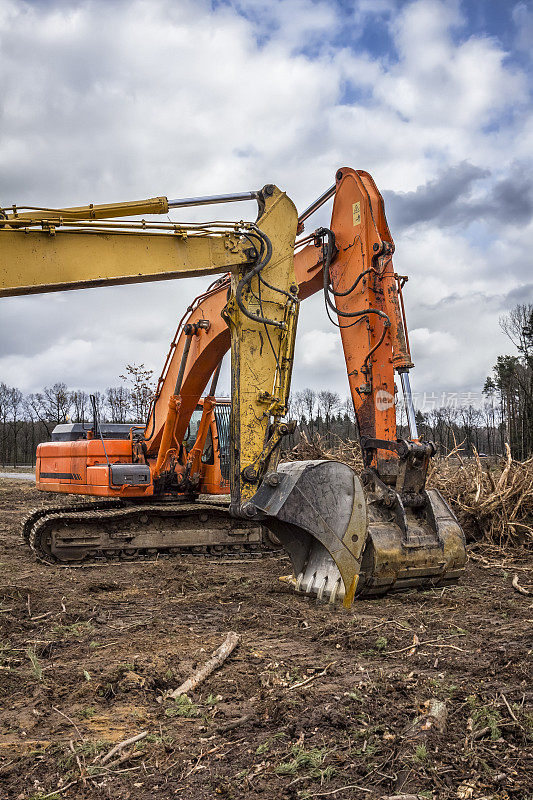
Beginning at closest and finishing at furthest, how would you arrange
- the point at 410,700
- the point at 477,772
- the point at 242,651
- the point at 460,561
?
the point at 477,772, the point at 410,700, the point at 242,651, the point at 460,561

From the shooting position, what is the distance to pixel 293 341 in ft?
23.6

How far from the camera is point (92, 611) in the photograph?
6352mm

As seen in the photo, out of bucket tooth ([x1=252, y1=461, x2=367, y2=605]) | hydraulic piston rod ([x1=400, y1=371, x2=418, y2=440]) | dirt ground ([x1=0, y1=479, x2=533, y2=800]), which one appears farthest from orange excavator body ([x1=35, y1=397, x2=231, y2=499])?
Answer: hydraulic piston rod ([x1=400, y1=371, x2=418, y2=440])

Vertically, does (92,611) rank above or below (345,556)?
below

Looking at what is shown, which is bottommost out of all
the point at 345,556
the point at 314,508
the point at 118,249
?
the point at 345,556

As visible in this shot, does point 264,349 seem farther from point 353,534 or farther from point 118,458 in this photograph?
point 118,458

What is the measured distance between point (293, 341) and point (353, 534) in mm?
2329

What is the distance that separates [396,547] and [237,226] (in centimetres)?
365

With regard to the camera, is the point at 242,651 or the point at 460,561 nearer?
the point at 242,651

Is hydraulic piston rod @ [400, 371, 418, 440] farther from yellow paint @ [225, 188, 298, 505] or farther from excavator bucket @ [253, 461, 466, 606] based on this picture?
yellow paint @ [225, 188, 298, 505]

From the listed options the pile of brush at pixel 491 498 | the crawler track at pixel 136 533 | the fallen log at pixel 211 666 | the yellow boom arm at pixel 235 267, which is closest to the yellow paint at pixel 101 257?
the yellow boom arm at pixel 235 267

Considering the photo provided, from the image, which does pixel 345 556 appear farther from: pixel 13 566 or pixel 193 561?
pixel 13 566

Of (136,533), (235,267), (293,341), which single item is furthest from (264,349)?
(136,533)

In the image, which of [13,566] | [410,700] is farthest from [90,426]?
[410,700]
